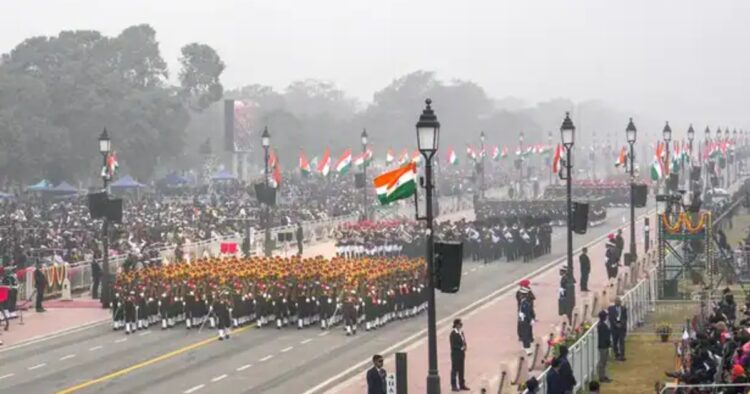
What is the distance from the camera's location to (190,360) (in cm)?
2959

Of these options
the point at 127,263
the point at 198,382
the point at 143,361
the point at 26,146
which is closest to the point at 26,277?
the point at 127,263

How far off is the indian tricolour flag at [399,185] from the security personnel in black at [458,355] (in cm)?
273

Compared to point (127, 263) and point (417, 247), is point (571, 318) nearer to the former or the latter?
point (127, 263)

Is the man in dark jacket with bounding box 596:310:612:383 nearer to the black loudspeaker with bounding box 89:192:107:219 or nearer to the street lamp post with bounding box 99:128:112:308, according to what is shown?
the black loudspeaker with bounding box 89:192:107:219

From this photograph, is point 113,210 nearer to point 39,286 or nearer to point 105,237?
point 105,237

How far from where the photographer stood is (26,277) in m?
40.9

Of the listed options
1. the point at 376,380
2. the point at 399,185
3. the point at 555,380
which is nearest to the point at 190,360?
the point at 399,185

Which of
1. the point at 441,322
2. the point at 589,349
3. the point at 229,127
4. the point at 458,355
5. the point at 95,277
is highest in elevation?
the point at 229,127

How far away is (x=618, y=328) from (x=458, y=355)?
14.0ft

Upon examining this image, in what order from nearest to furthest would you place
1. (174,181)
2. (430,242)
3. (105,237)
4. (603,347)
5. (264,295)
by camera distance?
(430,242) → (603,347) → (264,295) → (105,237) → (174,181)

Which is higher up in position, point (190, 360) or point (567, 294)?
point (567, 294)

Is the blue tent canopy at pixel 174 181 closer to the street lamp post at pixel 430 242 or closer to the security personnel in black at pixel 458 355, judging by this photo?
the security personnel in black at pixel 458 355

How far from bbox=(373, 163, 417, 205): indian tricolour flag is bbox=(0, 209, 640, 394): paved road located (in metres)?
4.30

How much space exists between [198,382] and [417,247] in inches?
996
